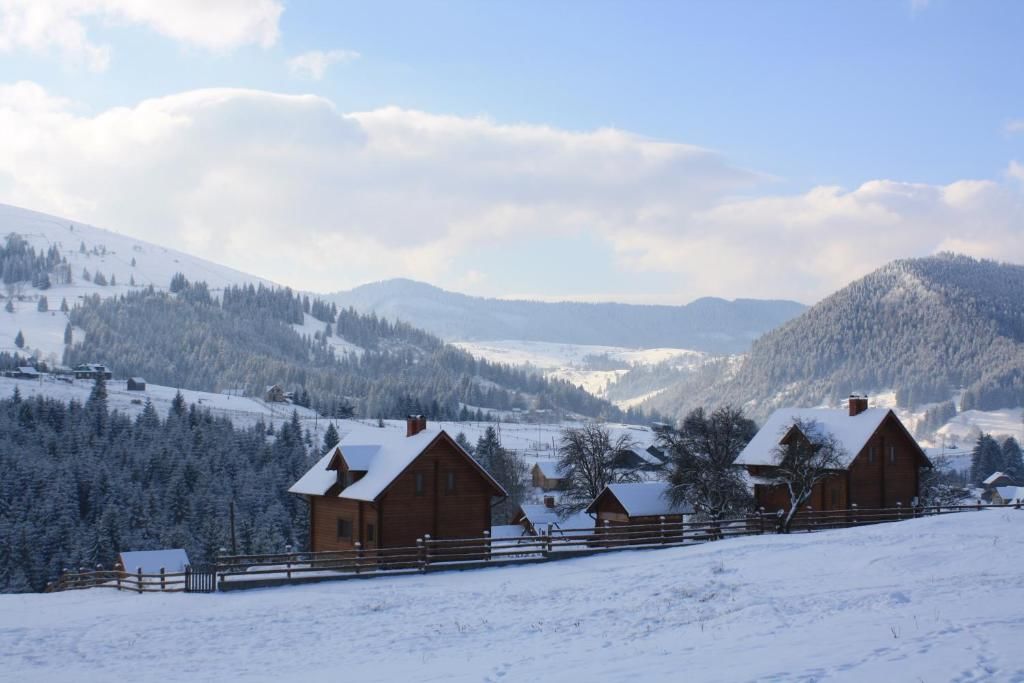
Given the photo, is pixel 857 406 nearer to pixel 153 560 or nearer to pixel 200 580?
pixel 200 580

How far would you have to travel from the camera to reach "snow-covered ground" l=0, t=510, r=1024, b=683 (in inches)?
674

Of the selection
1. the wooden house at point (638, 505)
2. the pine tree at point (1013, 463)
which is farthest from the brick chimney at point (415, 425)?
the pine tree at point (1013, 463)

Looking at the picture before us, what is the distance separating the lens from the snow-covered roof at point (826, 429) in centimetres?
5131

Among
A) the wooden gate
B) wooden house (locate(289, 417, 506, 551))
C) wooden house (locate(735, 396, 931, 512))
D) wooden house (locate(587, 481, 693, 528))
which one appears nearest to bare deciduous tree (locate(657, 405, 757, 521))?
wooden house (locate(735, 396, 931, 512))

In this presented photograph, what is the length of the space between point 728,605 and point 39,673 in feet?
52.0

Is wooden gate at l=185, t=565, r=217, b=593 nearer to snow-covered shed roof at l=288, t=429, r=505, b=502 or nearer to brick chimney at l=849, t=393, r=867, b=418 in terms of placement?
snow-covered shed roof at l=288, t=429, r=505, b=502

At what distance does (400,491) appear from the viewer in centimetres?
4256

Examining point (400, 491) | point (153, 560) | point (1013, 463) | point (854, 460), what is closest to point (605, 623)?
point (400, 491)

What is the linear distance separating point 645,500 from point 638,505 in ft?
2.12

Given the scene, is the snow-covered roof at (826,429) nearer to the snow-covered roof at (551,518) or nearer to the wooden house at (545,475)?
the snow-covered roof at (551,518)

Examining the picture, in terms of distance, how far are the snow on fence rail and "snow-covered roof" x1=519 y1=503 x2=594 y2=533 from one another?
86.1 ft

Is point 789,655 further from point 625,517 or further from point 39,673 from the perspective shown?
point 625,517

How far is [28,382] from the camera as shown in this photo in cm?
19625

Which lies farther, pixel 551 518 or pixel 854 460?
pixel 551 518
